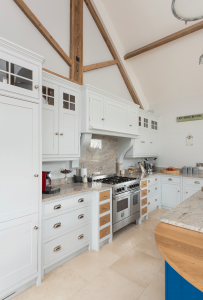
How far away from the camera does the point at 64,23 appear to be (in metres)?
3.16

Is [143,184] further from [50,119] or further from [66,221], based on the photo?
[50,119]

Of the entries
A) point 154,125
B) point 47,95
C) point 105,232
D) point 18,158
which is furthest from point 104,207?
point 154,125

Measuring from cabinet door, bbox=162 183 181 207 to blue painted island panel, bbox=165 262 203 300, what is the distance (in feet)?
11.1

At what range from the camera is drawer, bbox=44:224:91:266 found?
7.14 feet

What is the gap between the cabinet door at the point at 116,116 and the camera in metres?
3.36

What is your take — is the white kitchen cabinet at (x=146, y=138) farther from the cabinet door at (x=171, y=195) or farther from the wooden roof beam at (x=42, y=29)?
the wooden roof beam at (x=42, y=29)

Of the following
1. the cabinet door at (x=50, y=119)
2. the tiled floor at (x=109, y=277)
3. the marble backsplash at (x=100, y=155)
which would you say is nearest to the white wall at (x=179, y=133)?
the marble backsplash at (x=100, y=155)

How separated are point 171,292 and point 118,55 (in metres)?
4.57

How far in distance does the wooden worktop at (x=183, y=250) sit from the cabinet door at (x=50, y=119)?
5.79ft

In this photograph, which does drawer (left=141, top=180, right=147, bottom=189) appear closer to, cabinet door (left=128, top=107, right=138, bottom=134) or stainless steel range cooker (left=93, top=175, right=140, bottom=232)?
stainless steel range cooker (left=93, top=175, right=140, bottom=232)

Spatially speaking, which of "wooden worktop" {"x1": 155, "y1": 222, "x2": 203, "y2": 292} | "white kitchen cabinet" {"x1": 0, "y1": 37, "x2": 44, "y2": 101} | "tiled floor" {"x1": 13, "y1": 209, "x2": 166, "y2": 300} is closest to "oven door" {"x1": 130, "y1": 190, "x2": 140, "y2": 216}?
"tiled floor" {"x1": 13, "y1": 209, "x2": 166, "y2": 300}

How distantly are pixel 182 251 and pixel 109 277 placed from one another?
150cm

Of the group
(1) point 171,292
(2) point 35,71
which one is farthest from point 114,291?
(2) point 35,71

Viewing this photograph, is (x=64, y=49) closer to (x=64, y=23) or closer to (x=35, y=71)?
(x=64, y=23)
